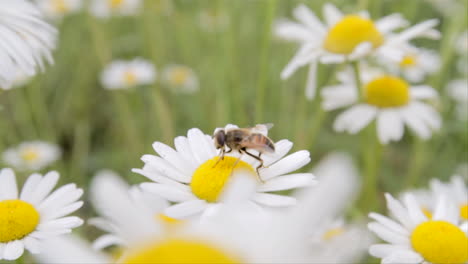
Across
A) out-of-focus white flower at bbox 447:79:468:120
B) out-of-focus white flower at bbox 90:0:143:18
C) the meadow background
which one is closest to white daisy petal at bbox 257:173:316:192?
the meadow background

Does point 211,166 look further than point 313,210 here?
Yes

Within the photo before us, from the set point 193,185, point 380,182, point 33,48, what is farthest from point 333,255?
point 380,182

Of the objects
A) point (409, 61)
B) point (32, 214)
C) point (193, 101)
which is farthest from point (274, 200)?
point (193, 101)

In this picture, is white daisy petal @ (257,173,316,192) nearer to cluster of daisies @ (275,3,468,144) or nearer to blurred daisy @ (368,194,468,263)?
blurred daisy @ (368,194,468,263)

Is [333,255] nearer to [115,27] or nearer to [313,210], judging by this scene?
[313,210]

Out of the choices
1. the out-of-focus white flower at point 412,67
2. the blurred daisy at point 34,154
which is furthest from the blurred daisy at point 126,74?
the out-of-focus white flower at point 412,67

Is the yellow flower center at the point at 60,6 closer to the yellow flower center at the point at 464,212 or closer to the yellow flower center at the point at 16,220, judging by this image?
the yellow flower center at the point at 16,220

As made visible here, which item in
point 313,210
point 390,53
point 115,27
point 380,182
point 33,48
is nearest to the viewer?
point 313,210
